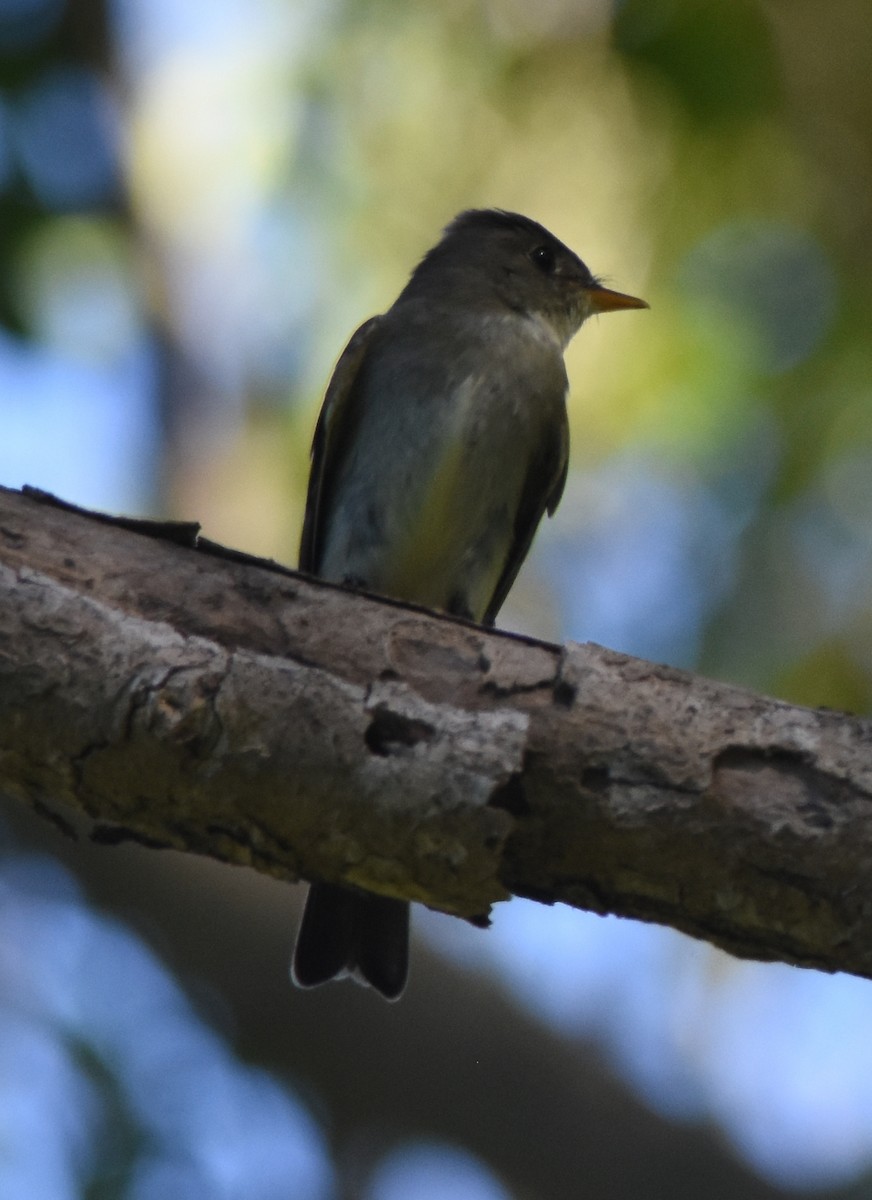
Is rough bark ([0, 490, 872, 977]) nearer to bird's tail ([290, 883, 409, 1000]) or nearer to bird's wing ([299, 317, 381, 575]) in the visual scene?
bird's tail ([290, 883, 409, 1000])

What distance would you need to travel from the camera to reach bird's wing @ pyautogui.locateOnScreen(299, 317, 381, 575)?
4.59m

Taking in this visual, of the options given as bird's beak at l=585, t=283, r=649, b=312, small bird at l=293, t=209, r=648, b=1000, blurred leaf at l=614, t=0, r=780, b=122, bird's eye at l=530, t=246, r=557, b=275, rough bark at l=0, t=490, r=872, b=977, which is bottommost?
rough bark at l=0, t=490, r=872, b=977

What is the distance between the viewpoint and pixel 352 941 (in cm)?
357

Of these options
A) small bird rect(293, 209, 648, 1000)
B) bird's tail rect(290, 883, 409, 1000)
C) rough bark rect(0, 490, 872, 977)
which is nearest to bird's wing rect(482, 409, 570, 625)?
small bird rect(293, 209, 648, 1000)

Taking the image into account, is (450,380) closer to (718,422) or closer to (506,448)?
(506,448)

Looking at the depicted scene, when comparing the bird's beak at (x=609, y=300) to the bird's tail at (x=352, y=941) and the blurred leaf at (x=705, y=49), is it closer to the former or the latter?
the blurred leaf at (x=705, y=49)

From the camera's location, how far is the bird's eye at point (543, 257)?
17.2 ft

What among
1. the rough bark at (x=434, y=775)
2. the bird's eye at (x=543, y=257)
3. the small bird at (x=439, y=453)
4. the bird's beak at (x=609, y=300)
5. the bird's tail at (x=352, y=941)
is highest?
the bird's eye at (x=543, y=257)

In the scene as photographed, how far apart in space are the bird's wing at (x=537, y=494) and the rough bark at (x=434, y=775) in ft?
6.97

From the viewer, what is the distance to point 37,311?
5.33 metres

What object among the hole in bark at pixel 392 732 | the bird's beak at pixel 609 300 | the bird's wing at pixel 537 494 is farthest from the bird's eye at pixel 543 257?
the hole in bark at pixel 392 732

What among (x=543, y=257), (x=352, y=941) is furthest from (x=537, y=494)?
(x=352, y=941)

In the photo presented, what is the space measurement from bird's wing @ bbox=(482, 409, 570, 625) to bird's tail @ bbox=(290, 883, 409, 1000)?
1280 millimetres

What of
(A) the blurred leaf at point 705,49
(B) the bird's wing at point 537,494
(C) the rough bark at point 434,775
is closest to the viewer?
(C) the rough bark at point 434,775
